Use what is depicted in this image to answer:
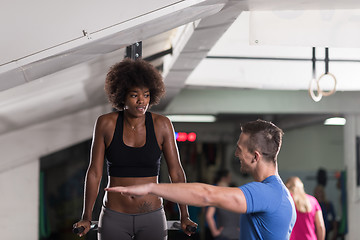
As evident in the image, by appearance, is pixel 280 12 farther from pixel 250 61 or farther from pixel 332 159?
pixel 332 159

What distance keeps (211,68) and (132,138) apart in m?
5.03

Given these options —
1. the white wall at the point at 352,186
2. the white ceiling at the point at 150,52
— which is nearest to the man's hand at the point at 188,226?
the white ceiling at the point at 150,52

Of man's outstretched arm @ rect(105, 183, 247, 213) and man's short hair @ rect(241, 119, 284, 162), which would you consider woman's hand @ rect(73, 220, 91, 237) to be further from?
man's short hair @ rect(241, 119, 284, 162)

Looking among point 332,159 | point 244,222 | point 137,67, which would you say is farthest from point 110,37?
point 332,159

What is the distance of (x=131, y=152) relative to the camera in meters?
2.86

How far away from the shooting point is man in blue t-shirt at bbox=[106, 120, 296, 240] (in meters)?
2.11

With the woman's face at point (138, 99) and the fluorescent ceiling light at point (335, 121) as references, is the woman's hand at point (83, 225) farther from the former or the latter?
the fluorescent ceiling light at point (335, 121)

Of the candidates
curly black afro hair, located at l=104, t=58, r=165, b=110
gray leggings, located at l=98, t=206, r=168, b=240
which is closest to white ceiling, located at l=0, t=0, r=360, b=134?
curly black afro hair, located at l=104, t=58, r=165, b=110

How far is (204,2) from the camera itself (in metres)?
3.01

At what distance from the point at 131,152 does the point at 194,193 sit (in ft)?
2.74

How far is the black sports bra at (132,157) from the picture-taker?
9.37 feet

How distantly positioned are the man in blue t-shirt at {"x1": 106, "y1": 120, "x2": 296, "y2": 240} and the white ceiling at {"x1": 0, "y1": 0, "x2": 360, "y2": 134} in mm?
920

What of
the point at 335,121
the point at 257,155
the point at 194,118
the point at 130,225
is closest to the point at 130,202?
the point at 130,225

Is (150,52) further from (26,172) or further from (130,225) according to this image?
(130,225)
